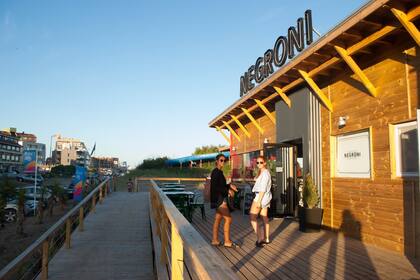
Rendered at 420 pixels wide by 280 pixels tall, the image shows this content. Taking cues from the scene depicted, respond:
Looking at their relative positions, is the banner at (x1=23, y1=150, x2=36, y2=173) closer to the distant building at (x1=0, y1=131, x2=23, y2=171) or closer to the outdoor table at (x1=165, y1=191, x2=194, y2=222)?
the outdoor table at (x1=165, y1=191, x2=194, y2=222)

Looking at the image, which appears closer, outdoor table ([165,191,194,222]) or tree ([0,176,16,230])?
outdoor table ([165,191,194,222])

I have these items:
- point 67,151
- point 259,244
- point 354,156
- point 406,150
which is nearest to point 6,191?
A: point 259,244

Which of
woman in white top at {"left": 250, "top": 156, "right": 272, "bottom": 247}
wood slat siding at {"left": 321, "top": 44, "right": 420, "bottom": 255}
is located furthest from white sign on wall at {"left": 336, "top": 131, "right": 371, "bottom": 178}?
woman in white top at {"left": 250, "top": 156, "right": 272, "bottom": 247}

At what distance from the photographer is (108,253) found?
7.37 meters

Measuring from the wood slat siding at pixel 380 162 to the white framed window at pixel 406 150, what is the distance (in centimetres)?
12

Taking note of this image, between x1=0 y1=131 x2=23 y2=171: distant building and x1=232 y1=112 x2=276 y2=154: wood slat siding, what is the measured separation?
3206 inches

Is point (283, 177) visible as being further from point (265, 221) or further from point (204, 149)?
point (204, 149)

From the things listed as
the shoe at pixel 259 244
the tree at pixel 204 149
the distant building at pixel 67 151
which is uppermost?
the distant building at pixel 67 151

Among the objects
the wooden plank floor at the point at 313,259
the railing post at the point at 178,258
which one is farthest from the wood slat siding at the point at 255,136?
the railing post at the point at 178,258

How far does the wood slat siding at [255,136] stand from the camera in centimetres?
1135

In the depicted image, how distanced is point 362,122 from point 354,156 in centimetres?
72

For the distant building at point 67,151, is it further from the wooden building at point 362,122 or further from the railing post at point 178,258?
the railing post at point 178,258

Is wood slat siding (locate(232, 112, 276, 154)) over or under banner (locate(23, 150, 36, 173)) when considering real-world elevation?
over

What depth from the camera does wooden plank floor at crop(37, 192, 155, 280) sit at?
6035mm
